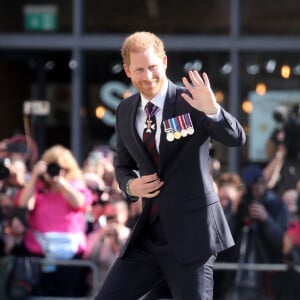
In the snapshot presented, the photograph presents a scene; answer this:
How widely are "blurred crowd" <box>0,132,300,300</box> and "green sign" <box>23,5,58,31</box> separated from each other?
308 cm

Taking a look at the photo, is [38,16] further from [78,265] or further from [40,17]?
[78,265]

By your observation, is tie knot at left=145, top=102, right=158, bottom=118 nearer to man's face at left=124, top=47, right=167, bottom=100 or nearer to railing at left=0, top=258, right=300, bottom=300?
man's face at left=124, top=47, right=167, bottom=100

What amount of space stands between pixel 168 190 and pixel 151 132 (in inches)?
11.6

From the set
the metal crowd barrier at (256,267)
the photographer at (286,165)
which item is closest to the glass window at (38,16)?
the photographer at (286,165)

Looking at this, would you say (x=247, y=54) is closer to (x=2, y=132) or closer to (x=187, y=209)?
(x=2, y=132)

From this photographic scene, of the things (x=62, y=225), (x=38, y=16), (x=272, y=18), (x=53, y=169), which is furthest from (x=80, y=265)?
(x=272, y=18)

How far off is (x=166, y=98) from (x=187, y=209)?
21.6 inches

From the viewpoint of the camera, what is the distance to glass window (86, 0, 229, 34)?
1072cm

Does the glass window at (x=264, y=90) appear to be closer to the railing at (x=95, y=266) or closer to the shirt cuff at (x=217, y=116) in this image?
the railing at (x=95, y=266)

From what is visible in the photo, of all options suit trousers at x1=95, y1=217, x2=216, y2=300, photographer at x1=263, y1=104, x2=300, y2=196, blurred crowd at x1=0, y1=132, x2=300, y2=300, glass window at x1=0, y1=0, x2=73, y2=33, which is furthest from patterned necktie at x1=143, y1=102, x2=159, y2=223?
glass window at x1=0, y1=0, x2=73, y2=33

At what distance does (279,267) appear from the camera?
740 centimetres

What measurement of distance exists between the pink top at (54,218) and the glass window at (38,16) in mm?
3481

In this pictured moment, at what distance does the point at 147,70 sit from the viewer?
4.34 m

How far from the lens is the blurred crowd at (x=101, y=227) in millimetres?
7473
